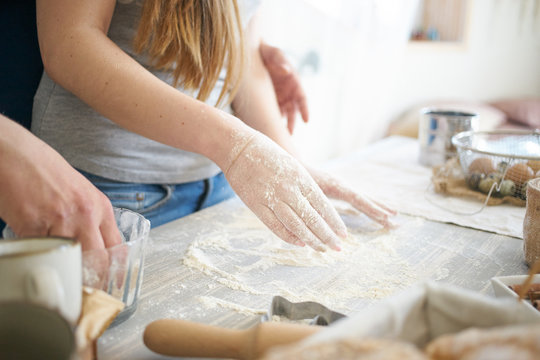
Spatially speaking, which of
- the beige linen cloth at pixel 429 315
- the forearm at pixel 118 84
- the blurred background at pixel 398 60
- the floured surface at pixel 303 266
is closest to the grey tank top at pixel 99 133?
the forearm at pixel 118 84

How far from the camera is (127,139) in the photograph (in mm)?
923

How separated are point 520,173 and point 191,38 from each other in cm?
76

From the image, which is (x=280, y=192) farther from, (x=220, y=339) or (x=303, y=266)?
(x=220, y=339)

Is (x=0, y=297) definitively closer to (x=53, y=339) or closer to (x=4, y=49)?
(x=53, y=339)

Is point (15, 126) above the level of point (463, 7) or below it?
below

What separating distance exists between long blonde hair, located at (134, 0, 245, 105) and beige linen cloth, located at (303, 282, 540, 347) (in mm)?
599

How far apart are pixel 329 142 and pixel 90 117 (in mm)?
2003

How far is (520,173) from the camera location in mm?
958

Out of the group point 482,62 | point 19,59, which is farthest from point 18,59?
point 482,62

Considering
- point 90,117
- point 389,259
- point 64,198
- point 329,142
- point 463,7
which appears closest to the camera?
point 64,198

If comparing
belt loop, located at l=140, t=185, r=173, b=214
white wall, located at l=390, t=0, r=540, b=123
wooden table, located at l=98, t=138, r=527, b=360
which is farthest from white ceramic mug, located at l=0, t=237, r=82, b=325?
white wall, located at l=390, t=0, r=540, b=123

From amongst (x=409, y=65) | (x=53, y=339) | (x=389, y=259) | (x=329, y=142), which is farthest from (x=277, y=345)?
(x=409, y=65)

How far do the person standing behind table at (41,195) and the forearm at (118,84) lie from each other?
0.21 metres

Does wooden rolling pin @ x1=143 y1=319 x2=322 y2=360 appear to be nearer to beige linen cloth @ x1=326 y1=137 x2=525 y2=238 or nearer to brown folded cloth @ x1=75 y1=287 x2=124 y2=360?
brown folded cloth @ x1=75 y1=287 x2=124 y2=360
